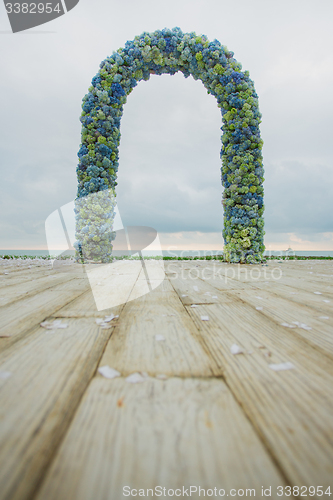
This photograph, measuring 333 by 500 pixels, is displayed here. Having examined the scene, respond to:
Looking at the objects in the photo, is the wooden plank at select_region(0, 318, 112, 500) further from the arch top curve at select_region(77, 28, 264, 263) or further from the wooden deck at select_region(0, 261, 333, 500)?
the arch top curve at select_region(77, 28, 264, 263)

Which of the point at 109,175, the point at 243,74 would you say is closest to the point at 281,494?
the point at 109,175

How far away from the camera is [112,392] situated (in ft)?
2.06

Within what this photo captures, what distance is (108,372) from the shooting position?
722 millimetres

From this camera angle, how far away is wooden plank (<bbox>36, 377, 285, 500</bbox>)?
395 mm

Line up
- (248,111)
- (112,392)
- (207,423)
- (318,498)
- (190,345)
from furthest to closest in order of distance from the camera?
(248,111), (190,345), (112,392), (207,423), (318,498)

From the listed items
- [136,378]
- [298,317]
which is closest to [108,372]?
[136,378]

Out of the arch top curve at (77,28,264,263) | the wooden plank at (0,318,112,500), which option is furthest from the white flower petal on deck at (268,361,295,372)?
the arch top curve at (77,28,264,263)

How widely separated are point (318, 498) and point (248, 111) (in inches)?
229

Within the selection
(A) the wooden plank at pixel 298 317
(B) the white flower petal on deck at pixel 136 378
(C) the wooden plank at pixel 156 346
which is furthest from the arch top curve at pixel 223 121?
(B) the white flower petal on deck at pixel 136 378

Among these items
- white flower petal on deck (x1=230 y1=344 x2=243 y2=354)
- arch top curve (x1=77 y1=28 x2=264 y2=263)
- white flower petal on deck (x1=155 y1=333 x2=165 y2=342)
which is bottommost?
white flower petal on deck (x1=230 y1=344 x2=243 y2=354)

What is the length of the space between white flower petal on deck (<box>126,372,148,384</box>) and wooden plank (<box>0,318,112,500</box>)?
0.13 m

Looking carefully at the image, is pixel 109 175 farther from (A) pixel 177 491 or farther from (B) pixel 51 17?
(A) pixel 177 491

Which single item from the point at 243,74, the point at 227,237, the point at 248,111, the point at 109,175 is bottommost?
the point at 227,237

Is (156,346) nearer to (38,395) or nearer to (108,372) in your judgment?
(108,372)
